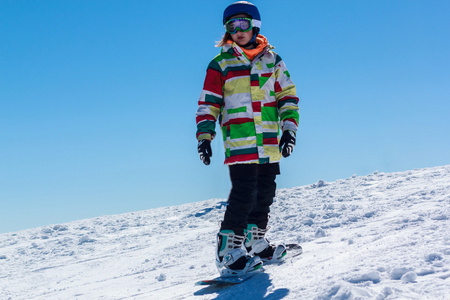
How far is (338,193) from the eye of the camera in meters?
7.38

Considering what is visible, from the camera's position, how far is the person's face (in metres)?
3.27

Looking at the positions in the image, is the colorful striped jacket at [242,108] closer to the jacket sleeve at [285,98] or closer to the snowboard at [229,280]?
the jacket sleeve at [285,98]

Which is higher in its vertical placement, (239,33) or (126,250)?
(239,33)

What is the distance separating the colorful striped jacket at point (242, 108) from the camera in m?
2.99

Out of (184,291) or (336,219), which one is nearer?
(184,291)

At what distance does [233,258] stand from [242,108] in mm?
1158

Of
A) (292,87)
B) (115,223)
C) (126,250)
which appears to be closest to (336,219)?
(292,87)

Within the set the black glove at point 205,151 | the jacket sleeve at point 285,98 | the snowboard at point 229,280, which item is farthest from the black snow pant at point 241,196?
the jacket sleeve at point 285,98

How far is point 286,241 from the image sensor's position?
14.0 ft

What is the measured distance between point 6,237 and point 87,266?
4.72 metres

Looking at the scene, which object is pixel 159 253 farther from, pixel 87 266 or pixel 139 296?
pixel 139 296

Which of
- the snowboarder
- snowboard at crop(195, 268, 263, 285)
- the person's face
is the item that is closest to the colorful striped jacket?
the snowboarder

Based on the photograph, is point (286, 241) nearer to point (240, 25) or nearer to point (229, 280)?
point (229, 280)

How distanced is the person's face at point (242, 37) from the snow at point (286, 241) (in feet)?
6.14
